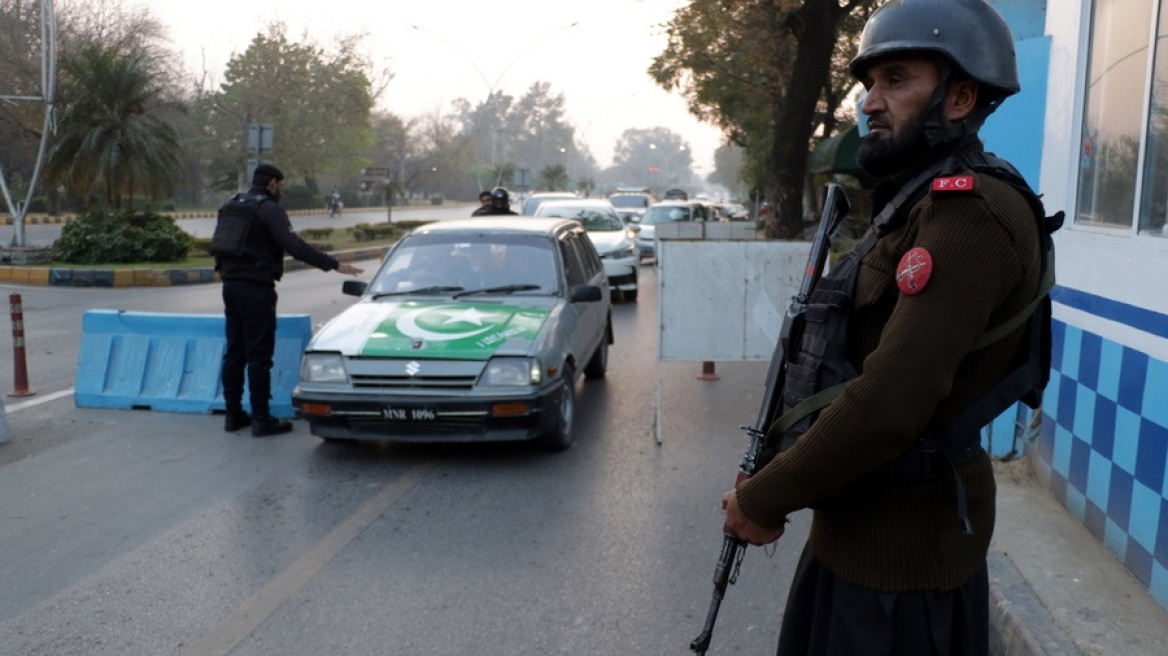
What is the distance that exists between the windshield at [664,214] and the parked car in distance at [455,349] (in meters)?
18.9

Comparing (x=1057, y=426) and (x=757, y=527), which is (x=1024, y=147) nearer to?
(x=1057, y=426)

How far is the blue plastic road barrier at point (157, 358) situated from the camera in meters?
8.33

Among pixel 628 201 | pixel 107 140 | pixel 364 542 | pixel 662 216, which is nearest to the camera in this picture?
pixel 364 542

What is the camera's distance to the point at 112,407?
8.50m

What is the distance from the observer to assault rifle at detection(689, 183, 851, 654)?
2.18 meters

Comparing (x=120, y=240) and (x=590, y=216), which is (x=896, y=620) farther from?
(x=120, y=240)

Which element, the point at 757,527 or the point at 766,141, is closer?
the point at 757,527

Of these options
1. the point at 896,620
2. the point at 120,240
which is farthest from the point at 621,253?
the point at 896,620

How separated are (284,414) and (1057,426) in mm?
5509

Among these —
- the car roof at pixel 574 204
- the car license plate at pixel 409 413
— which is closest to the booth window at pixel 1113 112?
the car license plate at pixel 409 413

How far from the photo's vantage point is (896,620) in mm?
2059

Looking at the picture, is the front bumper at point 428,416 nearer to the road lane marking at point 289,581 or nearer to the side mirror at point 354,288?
the road lane marking at point 289,581

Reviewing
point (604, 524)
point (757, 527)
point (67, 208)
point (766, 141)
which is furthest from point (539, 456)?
point (67, 208)

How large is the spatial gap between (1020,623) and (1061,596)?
1.16 feet
